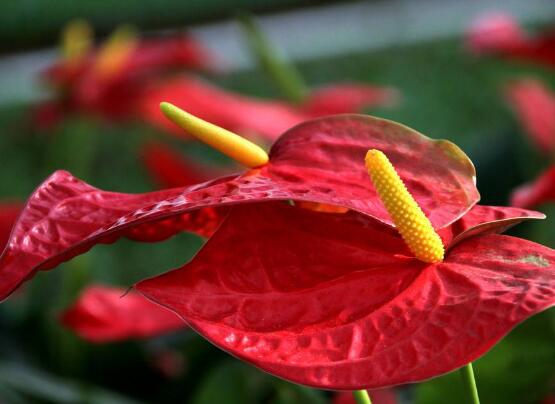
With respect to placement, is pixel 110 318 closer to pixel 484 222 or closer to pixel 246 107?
pixel 484 222

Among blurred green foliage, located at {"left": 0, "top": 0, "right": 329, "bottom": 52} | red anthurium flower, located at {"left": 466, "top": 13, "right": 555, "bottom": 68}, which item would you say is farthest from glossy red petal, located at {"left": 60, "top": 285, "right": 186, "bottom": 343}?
blurred green foliage, located at {"left": 0, "top": 0, "right": 329, "bottom": 52}

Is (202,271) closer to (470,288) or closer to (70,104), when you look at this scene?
(470,288)

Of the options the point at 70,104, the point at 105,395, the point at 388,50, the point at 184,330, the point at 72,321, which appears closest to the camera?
the point at 72,321

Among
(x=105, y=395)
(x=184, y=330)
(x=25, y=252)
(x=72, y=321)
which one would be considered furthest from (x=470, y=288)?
(x=184, y=330)

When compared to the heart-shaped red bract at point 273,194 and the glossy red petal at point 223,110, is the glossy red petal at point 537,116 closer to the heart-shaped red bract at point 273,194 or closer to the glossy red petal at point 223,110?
the glossy red petal at point 223,110

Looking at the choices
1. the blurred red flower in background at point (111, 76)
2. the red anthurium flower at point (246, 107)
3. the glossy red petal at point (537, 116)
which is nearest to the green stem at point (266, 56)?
the red anthurium flower at point (246, 107)

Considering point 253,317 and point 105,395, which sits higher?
point 253,317
